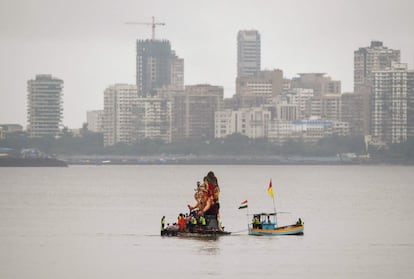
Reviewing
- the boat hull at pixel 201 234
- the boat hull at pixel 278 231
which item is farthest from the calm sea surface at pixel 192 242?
the boat hull at pixel 278 231

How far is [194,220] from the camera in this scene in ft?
253

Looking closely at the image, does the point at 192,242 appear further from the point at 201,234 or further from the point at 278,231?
the point at 278,231

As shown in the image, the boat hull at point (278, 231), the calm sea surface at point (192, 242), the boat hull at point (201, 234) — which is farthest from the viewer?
the boat hull at point (278, 231)

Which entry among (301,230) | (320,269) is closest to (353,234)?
(301,230)

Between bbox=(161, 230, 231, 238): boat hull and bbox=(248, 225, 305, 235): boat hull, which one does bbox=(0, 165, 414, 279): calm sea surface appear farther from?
bbox=(248, 225, 305, 235): boat hull

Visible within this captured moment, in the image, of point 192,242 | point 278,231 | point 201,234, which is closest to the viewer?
point 192,242

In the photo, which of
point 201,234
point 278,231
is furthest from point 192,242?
point 278,231

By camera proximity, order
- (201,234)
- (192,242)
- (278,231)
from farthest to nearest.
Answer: (278,231) < (201,234) < (192,242)

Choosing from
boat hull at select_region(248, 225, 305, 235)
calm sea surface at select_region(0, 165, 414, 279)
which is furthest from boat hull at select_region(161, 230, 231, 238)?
boat hull at select_region(248, 225, 305, 235)

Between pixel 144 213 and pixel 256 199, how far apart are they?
1141 inches

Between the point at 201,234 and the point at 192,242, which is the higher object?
the point at 201,234

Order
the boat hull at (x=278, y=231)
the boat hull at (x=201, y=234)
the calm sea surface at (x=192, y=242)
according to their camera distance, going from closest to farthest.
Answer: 1. the calm sea surface at (x=192, y=242)
2. the boat hull at (x=201, y=234)
3. the boat hull at (x=278, y=231)

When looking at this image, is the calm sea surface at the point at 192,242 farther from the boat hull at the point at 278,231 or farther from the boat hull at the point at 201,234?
the boat hull at the point at 278,231

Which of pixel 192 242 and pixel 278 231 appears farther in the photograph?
pixel 278 231
